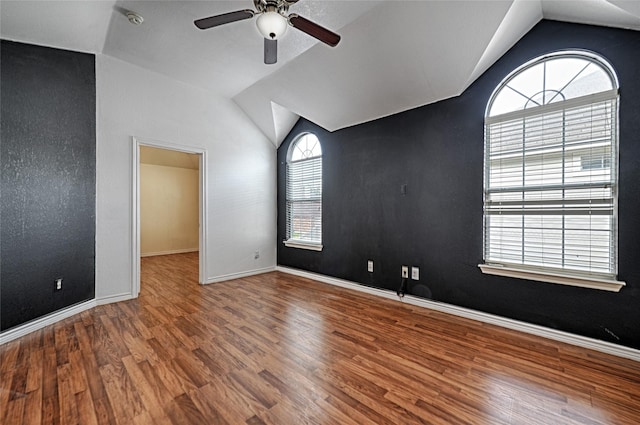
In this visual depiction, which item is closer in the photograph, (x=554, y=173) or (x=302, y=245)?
(x=554, y=173)

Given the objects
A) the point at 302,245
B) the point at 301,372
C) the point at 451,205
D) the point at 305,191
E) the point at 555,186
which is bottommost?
the point at 301,372

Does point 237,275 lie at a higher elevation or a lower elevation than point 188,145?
lower

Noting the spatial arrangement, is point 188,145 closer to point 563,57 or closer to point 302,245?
point 302,245

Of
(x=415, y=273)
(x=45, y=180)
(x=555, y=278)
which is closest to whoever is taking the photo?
(x=555, y=278)

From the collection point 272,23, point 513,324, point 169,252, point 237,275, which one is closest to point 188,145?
point 237,275

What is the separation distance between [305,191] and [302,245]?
938mm

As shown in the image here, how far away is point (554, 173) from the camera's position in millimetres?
2484

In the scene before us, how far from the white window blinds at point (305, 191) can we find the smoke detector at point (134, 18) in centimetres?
264

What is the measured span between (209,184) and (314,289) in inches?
90.4

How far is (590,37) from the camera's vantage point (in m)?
2.28

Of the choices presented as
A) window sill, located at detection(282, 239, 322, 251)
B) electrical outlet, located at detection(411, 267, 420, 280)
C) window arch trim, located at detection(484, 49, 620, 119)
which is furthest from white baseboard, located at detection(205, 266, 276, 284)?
window arch trim, located at detection(484, 49, 620, 119)

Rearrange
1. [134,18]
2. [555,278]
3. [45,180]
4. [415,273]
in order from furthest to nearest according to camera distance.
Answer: [415,273] < [45,180] < [134,18] < [555,278]

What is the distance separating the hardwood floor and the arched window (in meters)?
1.83

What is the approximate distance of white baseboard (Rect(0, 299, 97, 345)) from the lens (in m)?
2.41
